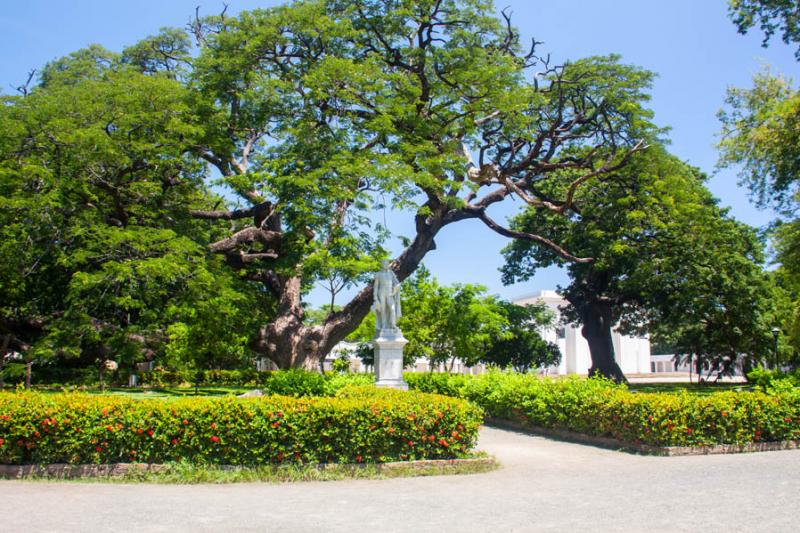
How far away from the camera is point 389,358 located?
1606cm

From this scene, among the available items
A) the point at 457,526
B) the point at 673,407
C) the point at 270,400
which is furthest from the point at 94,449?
the point at 673,407

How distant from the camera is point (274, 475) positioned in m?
8.72

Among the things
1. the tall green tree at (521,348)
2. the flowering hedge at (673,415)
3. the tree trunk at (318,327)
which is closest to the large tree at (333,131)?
the tree trunk at (318,327)

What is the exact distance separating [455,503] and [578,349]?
228ft

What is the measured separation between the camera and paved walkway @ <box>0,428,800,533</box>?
20.4ft

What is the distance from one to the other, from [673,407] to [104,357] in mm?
19147

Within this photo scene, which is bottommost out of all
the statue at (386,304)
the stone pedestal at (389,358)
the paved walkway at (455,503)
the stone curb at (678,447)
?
the paved walkway at (455,503)

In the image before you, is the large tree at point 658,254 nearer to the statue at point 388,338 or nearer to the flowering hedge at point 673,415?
the statue at point 388,338

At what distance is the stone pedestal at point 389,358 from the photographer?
1595cm

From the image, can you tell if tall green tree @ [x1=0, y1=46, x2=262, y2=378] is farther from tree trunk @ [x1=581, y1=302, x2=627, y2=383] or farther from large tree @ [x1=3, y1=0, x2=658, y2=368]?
tree trunk @ [x1=581, y1=302, x2=627, y2=383]

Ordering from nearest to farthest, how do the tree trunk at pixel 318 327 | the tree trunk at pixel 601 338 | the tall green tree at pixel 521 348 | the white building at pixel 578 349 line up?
the tree trunk at pixel 318 327
the tree trunk at pixel 601 338
the tall green tree at pixel 521 348
the white building at pixel 578 349

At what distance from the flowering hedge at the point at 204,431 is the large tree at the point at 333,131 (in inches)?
395

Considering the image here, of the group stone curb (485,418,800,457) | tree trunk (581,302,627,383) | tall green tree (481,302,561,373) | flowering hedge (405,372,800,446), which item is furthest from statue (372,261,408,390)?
tall green tree (481,302,561,373)

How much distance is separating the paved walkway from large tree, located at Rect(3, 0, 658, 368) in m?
11.4
